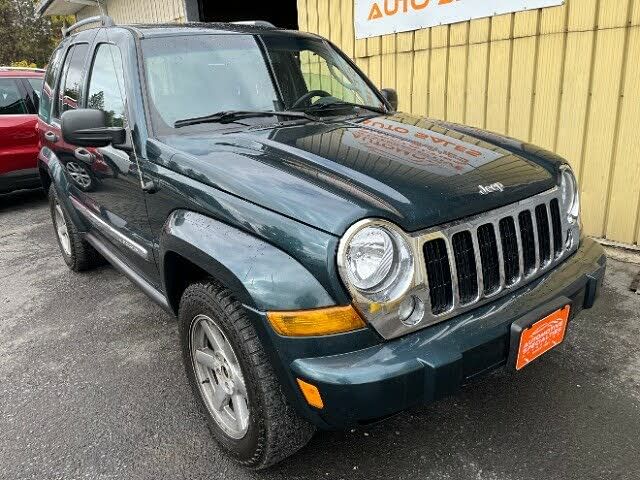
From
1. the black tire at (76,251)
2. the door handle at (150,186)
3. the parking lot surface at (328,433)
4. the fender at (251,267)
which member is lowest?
the parking lot surface at (328,433)

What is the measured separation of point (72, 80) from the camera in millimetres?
3678

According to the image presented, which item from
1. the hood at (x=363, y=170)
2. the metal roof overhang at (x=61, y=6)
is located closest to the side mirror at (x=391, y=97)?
the hood at (x=363, y=170)

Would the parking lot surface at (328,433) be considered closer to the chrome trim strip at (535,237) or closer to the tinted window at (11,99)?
the chrome trim strip at (535,237)

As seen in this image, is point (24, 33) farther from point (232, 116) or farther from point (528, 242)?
point (528, 242)

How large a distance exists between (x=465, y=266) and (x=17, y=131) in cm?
671

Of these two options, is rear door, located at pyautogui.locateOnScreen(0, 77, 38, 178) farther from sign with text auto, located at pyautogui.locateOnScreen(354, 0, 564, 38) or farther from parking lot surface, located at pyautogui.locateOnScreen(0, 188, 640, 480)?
sign with text auto, located at pyautogui.locateOnScreen(354, 0, 564, 38)

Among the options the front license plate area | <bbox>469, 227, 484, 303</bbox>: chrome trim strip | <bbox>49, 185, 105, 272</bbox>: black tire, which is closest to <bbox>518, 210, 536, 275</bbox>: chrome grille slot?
the front license plate area

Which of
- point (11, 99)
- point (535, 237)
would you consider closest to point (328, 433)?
point (535, 237)

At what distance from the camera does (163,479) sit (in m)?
2.19

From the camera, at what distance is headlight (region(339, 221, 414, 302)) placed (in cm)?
171

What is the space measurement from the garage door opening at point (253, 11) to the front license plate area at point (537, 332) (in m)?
9.74

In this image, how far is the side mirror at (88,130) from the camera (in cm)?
261

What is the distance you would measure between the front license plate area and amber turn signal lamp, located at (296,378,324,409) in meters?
0.75

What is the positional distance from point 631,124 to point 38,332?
4710 mm
